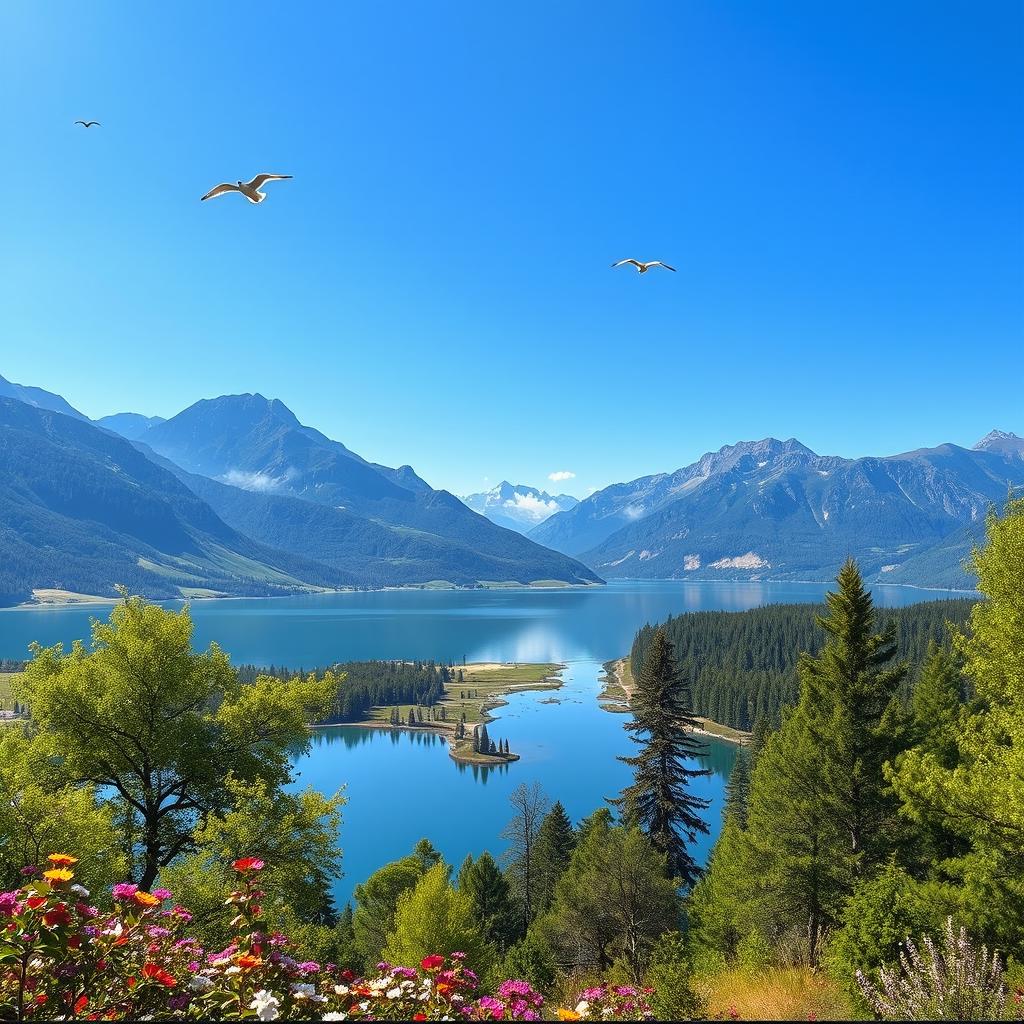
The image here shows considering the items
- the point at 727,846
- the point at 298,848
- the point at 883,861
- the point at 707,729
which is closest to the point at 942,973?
the point at 298,848

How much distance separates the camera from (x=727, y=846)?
107 ft

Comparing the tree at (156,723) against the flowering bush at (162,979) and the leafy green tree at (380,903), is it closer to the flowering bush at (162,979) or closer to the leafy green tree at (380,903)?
the flowering bush at (162,979)

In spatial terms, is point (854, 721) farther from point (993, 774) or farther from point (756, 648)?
point (756, 648)

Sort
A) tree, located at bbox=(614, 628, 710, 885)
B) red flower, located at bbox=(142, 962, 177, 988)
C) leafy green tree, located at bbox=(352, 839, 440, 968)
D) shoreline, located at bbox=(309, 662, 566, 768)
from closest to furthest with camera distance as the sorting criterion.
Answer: red flower, located at bbox=(142, 962, 177, 988) → tree, located at bbox=(614, 628, 710, 885) → leafy green tree, located at bbox=(352, 839, 440, 968) → shoreline, located at bbox=(309, 662, 566, 768)

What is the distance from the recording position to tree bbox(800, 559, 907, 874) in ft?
65.3

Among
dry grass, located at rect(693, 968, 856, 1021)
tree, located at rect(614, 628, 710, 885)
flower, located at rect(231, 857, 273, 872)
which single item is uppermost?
→ flower, located at rect(231, 857, 273, 872)

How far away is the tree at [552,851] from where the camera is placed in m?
46.5

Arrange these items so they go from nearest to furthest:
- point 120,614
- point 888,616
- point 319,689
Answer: point 120,614 → point 319,689 → point 888,616

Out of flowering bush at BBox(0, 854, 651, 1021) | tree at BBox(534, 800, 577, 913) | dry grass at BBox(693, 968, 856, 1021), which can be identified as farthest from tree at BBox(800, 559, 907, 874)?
tree at BBox(534, 800, 577, 913)

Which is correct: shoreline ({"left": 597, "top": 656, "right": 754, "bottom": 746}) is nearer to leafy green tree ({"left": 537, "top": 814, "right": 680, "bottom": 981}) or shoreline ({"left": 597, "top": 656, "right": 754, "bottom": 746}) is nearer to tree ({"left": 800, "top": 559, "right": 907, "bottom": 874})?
leafy green tree ({"left": 537, "top": 814, "right": 680, "bottom": 981})

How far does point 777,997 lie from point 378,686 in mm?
160052

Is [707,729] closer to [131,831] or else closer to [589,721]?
[589,721]

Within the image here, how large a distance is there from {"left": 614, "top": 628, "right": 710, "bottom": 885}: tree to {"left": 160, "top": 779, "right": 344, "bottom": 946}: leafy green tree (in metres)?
20.1

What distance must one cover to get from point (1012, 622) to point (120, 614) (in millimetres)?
19567
